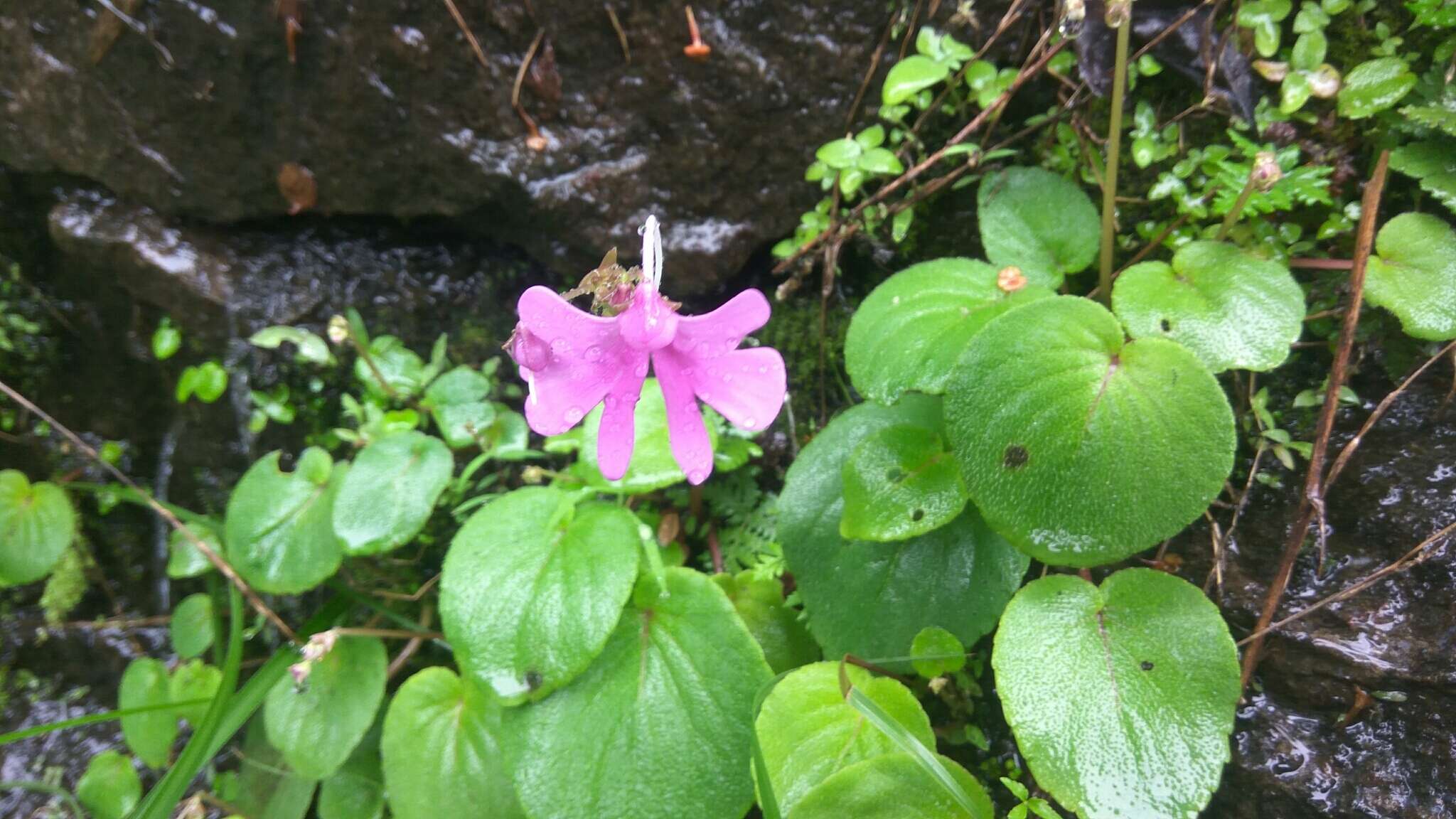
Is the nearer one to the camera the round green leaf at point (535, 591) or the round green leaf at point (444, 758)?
the round green leaf at point (535, 591)

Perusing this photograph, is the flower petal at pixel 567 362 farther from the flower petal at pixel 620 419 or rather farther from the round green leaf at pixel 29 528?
the round green leaf at pixel 29 528

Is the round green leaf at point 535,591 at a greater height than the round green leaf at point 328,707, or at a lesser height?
greater

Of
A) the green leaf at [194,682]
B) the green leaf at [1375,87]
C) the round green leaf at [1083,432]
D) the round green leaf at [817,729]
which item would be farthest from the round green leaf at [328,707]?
the green leaf at [1375,87]

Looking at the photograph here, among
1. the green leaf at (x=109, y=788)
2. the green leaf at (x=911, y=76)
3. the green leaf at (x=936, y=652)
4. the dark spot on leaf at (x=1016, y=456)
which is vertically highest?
the green leaf at (x=911, y=76)

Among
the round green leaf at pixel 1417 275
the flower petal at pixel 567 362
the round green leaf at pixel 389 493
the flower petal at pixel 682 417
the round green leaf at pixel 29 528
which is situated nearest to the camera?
the flower petal at pixel 567 362

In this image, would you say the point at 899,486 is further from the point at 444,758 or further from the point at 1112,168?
the point at 444,758

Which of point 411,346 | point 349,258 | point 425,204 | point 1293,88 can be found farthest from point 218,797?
point 1293,88

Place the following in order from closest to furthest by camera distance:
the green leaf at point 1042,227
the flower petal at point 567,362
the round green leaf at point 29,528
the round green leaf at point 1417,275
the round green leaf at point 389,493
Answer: the flower petal at point 567,362, the round green leaf at point 1417,275, the green leaf at point 1042,227, the round green leaf at point 389,493, the round green leaf at point 29,528
